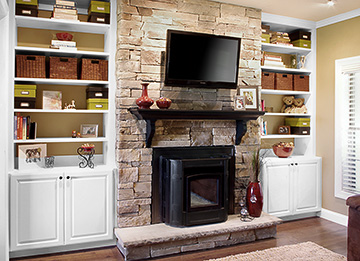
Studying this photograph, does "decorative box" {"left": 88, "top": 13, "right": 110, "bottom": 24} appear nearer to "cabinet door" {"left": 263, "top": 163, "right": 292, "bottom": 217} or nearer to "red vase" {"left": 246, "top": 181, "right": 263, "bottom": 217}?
"red vase" {"left": 246, "top": 181, "right": 263, "bottom": 217}

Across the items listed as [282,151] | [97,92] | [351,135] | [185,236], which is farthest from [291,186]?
[97,92]

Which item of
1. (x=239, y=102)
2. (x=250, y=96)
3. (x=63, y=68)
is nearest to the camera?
(x=63, y=68)

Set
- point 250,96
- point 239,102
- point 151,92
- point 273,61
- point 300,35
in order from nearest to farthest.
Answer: point 151,92, point 239,102, point 250,96, point 273,61, point 300,35

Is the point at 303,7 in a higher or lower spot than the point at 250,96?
higher

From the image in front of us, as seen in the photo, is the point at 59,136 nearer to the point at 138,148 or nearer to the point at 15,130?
the point at 15,130

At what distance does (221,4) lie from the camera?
3809mm

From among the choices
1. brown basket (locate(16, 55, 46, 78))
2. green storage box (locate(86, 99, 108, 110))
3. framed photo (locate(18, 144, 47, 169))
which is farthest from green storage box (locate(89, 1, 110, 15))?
framed photo (locate(18, 144, 47, 169))

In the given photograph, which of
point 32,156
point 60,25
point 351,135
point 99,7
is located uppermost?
point 99,7

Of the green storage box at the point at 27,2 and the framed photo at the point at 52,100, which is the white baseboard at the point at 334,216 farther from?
the green storage box at the point at 27,2

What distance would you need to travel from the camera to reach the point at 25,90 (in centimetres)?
330

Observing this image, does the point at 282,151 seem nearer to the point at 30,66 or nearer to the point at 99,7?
the point at 99,7

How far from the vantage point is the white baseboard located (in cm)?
418

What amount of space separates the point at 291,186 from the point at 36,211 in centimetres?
299

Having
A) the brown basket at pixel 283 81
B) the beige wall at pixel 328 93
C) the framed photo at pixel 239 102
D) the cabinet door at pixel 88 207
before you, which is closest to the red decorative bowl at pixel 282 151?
the beige wall at pixel 328 93
